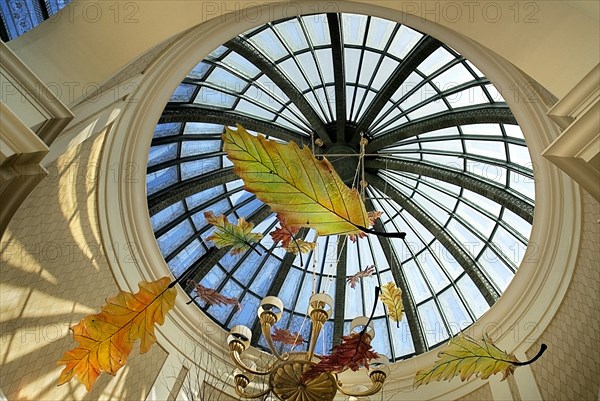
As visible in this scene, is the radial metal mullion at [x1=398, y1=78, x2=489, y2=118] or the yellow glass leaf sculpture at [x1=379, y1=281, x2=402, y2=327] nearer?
the yellow glass leaf sculpture at [x1=379, y1=281, x2=402, y2=327]

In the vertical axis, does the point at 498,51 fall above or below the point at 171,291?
above

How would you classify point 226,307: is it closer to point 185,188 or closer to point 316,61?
point 185,188

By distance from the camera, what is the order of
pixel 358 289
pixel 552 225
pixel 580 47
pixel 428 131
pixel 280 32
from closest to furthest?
pixel 580 47 < pixel 552 225 < pixel 280 32 < pixel 428 131 < pixel 358 289

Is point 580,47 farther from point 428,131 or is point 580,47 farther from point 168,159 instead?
point 168,159

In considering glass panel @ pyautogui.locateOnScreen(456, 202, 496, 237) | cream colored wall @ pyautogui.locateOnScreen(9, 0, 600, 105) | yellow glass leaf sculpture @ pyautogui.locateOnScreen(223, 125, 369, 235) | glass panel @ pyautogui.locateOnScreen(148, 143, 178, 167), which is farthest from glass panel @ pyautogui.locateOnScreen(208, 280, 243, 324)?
cream colored wall @ pyautogui.locateOnScreen(9, 0, 600, 105)

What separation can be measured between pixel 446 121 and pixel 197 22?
617 cm

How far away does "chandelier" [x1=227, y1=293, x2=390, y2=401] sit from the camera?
636cm

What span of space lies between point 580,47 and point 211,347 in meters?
8.51

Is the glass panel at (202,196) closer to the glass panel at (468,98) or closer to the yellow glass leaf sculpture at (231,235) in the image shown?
the yellow glass leaf sculpture at (231,235)

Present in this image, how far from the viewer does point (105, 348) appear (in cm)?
584

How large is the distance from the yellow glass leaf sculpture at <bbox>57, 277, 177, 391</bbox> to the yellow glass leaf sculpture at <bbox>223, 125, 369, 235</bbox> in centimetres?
189

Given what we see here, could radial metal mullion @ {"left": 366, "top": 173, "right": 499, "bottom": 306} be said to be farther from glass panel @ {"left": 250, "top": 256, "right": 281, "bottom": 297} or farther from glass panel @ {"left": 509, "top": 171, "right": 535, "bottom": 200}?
glass panel @ {"left": 250, "top": 256, "right": 281, "bottom": 297}

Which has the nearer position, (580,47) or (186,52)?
(580,47)

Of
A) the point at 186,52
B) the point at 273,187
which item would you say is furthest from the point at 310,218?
the point at 186,52
